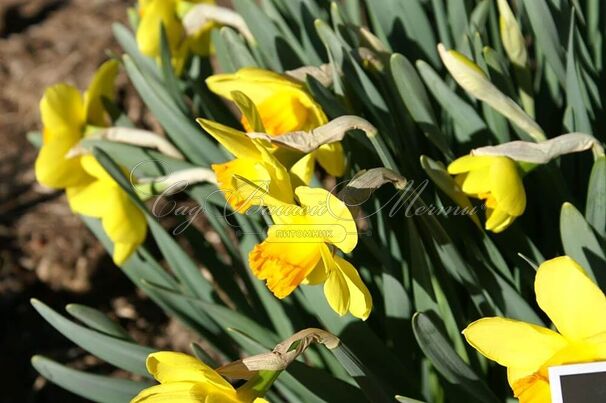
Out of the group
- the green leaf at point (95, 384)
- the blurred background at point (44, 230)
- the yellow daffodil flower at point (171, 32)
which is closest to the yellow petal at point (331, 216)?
the green leaf at point (95, 384)

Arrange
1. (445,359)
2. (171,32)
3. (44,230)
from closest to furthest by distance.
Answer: (445,359) → (171,32) → (44,230)

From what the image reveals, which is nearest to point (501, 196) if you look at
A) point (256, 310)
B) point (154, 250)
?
point (256, 310)

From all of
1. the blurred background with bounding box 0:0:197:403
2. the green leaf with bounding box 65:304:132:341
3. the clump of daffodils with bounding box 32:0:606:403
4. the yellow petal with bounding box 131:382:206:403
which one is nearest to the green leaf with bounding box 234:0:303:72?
the clump of daffodils with bounding box 32:0:606:403

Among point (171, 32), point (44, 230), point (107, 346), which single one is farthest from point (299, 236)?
point (44, 230)

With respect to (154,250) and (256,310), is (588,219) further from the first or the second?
(154,250)

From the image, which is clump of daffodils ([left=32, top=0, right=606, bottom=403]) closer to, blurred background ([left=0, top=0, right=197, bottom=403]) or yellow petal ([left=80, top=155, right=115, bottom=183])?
yellow petal ([left=80, top=155, right=115, bottom=183])

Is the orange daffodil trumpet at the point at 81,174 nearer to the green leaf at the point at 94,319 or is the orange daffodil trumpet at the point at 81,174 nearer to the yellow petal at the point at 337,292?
the green leaf at the point at 94,319

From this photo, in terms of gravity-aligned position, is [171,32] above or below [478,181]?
above

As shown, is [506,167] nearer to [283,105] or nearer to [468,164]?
[468,164]
